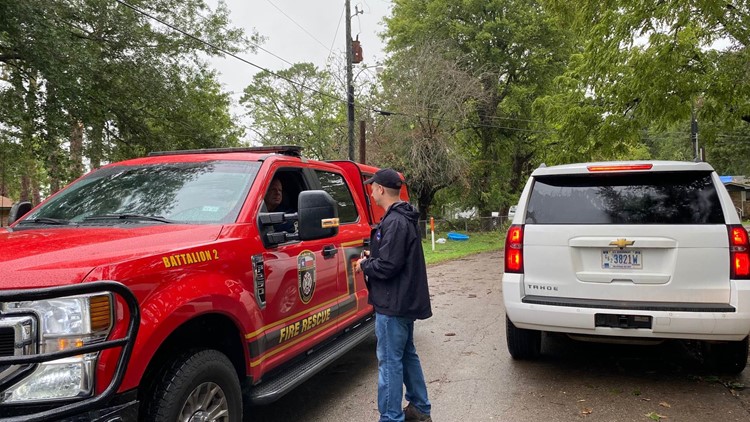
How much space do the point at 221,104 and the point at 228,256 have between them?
1920cm

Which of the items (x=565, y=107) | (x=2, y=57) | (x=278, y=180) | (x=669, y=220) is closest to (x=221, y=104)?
(x=2, y=57)

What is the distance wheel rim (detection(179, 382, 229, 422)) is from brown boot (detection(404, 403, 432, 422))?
133cm

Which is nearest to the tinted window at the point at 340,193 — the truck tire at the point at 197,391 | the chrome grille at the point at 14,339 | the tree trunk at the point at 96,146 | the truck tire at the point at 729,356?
the truck tire at the point at 197,391

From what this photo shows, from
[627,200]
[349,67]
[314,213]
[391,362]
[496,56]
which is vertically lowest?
[391,362]

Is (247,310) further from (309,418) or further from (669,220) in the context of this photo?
(669,220)

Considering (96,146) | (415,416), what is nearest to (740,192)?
(96,146)

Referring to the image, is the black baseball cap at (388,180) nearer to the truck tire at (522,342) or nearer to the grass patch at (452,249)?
the truck tire at (522,342)

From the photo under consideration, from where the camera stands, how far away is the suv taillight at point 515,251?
442 cm

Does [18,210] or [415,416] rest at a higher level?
[18,210]

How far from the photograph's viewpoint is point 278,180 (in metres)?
4.09

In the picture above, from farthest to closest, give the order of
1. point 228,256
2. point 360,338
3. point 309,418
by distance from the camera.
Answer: point 360,338, point 309,418, point 228,256

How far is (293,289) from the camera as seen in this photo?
3.57 metres

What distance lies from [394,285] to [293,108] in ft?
141

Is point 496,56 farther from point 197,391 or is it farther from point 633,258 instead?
point 197,391
